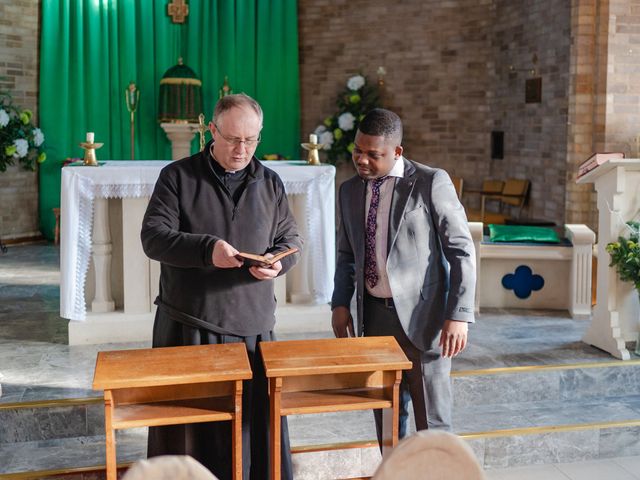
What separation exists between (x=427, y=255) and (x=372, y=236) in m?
0.21

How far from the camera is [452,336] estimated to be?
2982 millimetres

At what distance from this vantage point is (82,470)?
3496mm

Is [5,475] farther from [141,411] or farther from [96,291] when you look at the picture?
[96,291]

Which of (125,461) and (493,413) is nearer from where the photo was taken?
(125,461)

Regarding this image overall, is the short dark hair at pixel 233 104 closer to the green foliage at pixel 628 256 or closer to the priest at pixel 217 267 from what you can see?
the priest at pixel 217 267

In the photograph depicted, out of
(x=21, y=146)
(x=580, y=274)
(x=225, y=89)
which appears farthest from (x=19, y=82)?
(x=580, y=274)

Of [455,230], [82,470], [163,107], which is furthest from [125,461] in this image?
[163,107]

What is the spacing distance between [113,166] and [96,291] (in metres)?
0.75

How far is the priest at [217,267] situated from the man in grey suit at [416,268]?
345mm

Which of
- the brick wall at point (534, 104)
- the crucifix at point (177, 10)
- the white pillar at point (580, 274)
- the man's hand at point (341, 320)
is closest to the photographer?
the man's hand at point (341, 320)

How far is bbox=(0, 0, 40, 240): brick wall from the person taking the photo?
29.9ft

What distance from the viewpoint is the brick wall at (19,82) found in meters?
9.12

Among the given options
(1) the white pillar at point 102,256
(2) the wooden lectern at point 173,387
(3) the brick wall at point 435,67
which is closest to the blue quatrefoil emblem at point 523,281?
(1) the white pillar at point 102,256

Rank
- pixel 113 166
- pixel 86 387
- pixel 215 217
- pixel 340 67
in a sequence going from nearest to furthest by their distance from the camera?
pixel 215 217 → pixel 86 387 → pixel 113 166 → pixel 340 67
